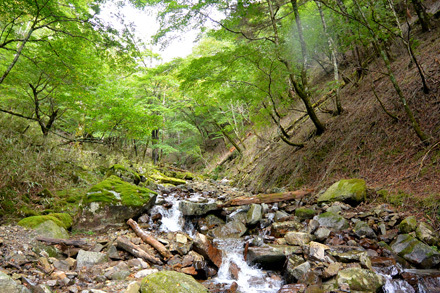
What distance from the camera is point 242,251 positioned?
5254mm

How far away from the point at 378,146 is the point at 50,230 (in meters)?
8.20

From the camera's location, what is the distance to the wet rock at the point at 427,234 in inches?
141

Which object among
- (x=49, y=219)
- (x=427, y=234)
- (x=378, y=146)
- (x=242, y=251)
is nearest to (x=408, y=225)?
(x=427, y=234)

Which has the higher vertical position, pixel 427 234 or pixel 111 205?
pixel 111 205

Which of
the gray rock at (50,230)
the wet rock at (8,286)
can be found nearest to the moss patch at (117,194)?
the gray rock at (50,230)

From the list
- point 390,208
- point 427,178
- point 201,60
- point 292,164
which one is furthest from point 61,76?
point 427,178

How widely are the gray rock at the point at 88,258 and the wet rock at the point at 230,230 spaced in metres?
3.08

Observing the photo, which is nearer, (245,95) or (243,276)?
(243,276)

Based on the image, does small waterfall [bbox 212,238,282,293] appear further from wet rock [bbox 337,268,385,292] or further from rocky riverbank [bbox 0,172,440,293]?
wet rock [bbox 337,268,385,292]

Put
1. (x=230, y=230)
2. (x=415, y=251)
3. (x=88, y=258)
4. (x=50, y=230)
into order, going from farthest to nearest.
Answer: (x=230, y=230), (x=50, y=230), (x=88, y=258), (x=415, y=251)

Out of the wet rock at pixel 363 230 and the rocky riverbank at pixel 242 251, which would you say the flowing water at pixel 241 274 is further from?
the wet rock at pixel 363 230

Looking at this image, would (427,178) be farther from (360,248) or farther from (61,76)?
(61,76)

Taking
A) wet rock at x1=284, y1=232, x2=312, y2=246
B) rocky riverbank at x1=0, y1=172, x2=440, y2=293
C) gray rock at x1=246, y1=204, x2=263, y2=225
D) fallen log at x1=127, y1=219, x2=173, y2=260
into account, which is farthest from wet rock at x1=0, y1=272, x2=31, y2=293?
gray rock at x1=246, y1=204, x2=263, y2=225

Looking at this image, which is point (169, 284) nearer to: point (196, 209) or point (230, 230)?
point (230, 230)
